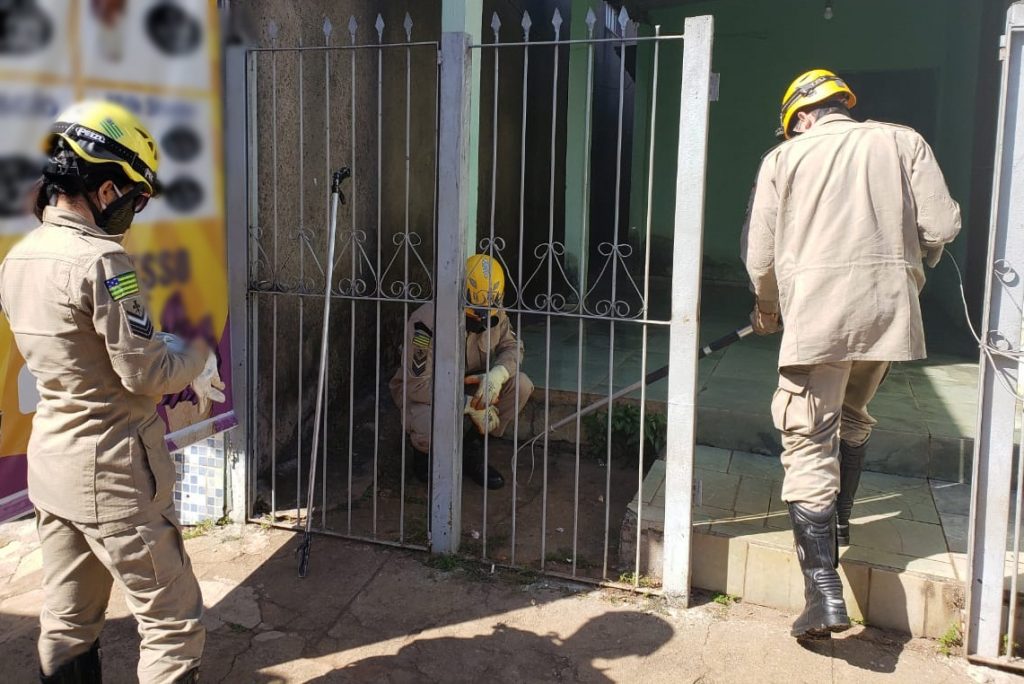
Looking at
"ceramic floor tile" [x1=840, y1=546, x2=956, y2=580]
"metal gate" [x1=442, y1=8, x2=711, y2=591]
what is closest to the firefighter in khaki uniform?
"metal gate" [x1=442, y1=8, x2=711, y2=591]

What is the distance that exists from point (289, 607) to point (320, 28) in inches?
128

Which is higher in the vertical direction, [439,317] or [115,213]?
[115,213]

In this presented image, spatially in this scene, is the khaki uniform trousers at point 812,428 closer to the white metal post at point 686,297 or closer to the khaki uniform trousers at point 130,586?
the white metal post at point 686,297

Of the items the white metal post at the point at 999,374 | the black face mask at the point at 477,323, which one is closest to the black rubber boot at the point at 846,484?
the white metal post at the point at 999,374

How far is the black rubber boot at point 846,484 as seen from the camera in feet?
11.3

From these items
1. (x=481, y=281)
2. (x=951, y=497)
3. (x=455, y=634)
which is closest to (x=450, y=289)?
(x=481, y=281)

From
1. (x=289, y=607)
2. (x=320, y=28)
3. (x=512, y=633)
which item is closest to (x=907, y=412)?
(x=512, y=633)

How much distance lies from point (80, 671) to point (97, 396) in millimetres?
894

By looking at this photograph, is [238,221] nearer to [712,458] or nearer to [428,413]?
[428,413]

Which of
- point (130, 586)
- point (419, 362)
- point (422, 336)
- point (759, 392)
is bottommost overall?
point (130, 586)

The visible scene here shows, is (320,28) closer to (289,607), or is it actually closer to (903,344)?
(289,607)

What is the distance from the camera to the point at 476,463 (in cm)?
469

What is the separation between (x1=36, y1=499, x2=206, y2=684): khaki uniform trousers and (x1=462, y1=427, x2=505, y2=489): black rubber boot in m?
2.23

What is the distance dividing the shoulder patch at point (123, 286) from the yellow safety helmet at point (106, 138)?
30 centimetres
